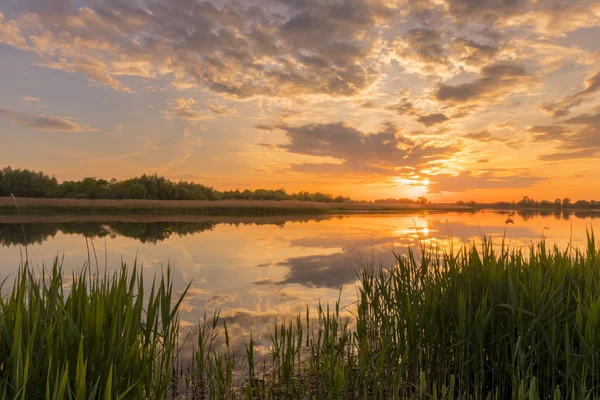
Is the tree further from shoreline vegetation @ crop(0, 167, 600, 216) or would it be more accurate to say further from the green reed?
the green reed

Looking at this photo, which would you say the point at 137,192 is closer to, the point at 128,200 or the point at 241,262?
the point at 128,200

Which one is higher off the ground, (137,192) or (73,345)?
(137,192)

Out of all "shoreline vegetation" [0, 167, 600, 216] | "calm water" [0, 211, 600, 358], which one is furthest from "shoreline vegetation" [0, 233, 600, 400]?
"shoreline vegetation" [0, 167, 600, 216]

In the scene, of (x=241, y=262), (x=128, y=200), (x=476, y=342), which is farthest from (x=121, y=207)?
(x=476, y=342)

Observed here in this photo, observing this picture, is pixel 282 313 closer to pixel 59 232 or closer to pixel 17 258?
pixel 17 258

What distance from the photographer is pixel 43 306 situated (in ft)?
9.30

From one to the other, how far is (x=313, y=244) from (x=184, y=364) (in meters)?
12.3

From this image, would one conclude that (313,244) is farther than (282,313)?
Yes

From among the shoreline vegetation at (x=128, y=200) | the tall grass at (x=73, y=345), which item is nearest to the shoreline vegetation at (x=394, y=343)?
the tall grass at (x=73, y=345)

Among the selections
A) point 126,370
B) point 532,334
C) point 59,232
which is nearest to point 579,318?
point 532,334

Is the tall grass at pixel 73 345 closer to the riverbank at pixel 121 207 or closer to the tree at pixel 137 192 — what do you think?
the riverbank at pixel 121 207

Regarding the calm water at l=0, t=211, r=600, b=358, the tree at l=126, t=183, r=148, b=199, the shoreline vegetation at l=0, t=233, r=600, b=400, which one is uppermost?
the tree at l=126, t=183, r=148, b=199

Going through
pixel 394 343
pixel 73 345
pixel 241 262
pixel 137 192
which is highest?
pixel 137 192

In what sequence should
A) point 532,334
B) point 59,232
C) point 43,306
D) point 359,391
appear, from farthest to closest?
point 59,232, point 359,391, point 532,334, point 43,306
